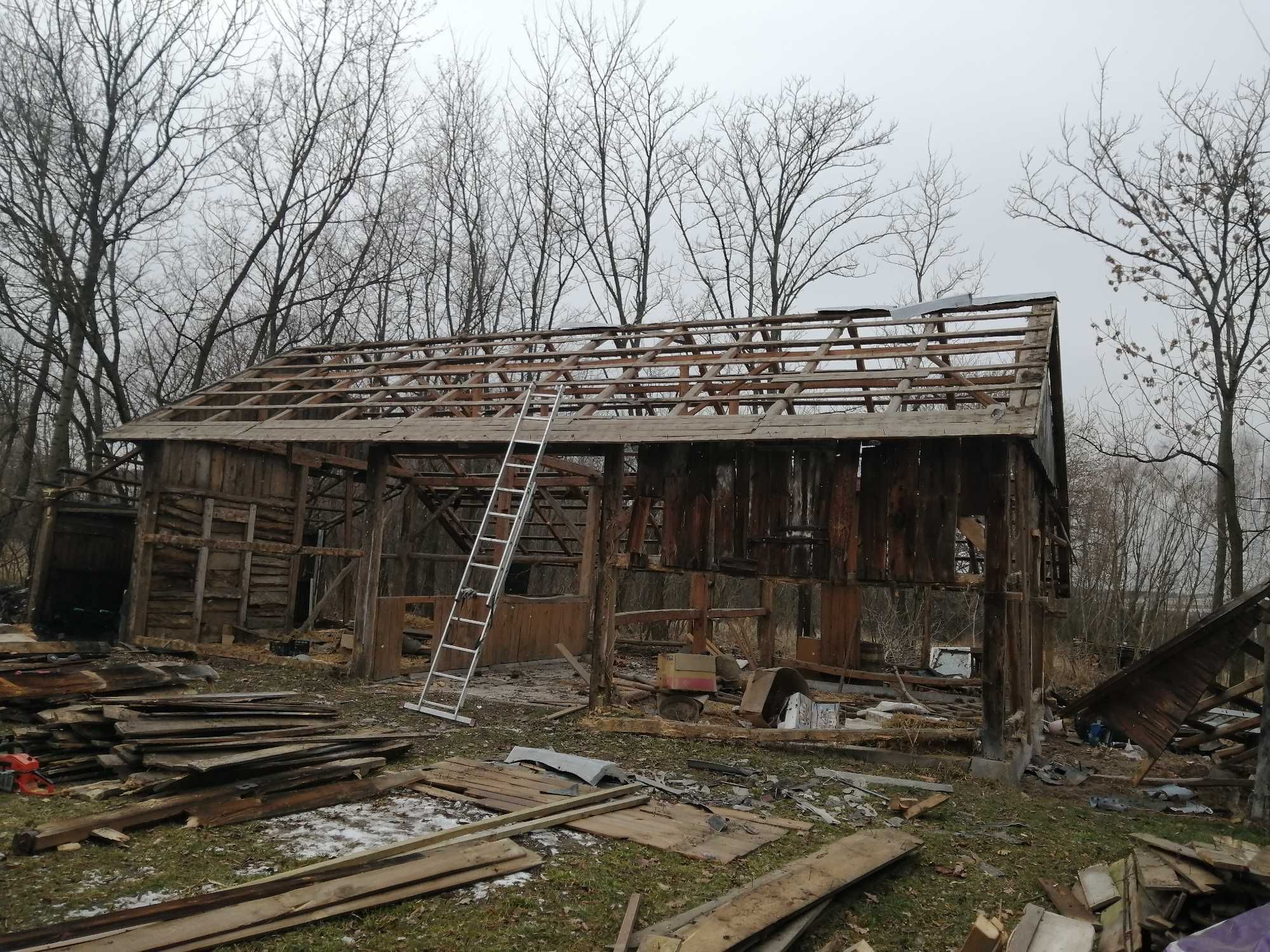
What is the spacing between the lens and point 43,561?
14.3 meters

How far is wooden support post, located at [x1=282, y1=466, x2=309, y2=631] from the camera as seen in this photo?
15977 millimetres

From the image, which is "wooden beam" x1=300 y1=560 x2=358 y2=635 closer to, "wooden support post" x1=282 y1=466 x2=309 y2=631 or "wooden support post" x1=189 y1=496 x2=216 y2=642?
"wooden support post" x1=282 y1=466 x2=309 y2=631

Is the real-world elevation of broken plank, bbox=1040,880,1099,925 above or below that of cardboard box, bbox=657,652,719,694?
below

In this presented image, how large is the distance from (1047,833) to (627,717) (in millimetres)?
4796

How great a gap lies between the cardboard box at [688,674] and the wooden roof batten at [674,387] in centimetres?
276

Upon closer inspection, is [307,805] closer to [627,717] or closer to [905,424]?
[627,717]

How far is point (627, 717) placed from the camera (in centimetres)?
1053

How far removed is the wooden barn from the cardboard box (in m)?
0.79

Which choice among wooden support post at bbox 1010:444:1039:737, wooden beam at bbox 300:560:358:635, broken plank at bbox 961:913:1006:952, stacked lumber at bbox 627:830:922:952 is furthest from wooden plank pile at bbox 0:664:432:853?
wooden beam at bbox 300:560:358:635

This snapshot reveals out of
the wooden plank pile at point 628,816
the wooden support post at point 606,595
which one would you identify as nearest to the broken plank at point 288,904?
the wooden plank pile at point 628,816

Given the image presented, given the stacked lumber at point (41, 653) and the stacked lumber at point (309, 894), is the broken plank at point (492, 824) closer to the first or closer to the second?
the stacked lumber at point (309, 894)

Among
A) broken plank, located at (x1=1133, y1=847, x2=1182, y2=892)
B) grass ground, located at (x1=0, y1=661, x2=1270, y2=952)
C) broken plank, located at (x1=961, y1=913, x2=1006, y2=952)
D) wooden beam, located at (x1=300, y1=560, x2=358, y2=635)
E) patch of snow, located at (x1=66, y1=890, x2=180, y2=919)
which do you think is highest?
wooden beam, located at (x1=300, y1=560, x2=358, y2=635)

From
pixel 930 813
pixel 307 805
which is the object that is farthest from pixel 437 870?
pixel 930 813

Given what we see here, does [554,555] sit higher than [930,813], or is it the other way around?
[554,555]
